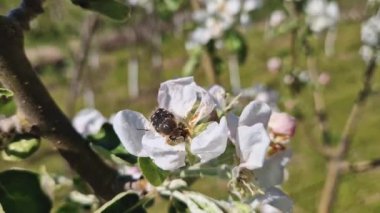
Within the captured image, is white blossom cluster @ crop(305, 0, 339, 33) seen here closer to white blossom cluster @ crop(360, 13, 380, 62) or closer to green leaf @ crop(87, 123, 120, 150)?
white blossom cluster @ crop(360, 13, 380, 62)

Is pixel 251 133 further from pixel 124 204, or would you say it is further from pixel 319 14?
pixel 319 14

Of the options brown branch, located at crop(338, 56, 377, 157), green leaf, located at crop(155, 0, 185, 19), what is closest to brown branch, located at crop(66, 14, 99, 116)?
green leaf, located at crop(155, 0, 185, 19)

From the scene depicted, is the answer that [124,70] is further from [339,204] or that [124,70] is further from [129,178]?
[129,178]

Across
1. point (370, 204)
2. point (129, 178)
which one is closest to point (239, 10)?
point (129, 178)

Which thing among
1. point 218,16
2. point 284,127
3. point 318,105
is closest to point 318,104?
point 318,105

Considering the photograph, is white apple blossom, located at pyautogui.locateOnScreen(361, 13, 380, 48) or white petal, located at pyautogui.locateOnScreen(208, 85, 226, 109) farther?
white apple blossom, located at pyautogui.locateOnScreen(361, 13, 380, 48)

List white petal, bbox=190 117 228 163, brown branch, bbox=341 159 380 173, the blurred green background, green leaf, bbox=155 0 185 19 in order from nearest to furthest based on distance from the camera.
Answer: white petal, bbox=190 117 228 163, brown branch, bbox=341 159 380 173, green leaf, bbox=155 0 185 19, the blurred green background

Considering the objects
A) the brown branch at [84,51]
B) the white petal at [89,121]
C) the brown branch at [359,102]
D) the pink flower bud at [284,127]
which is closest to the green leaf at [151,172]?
the pink flower bud at [284,127]
